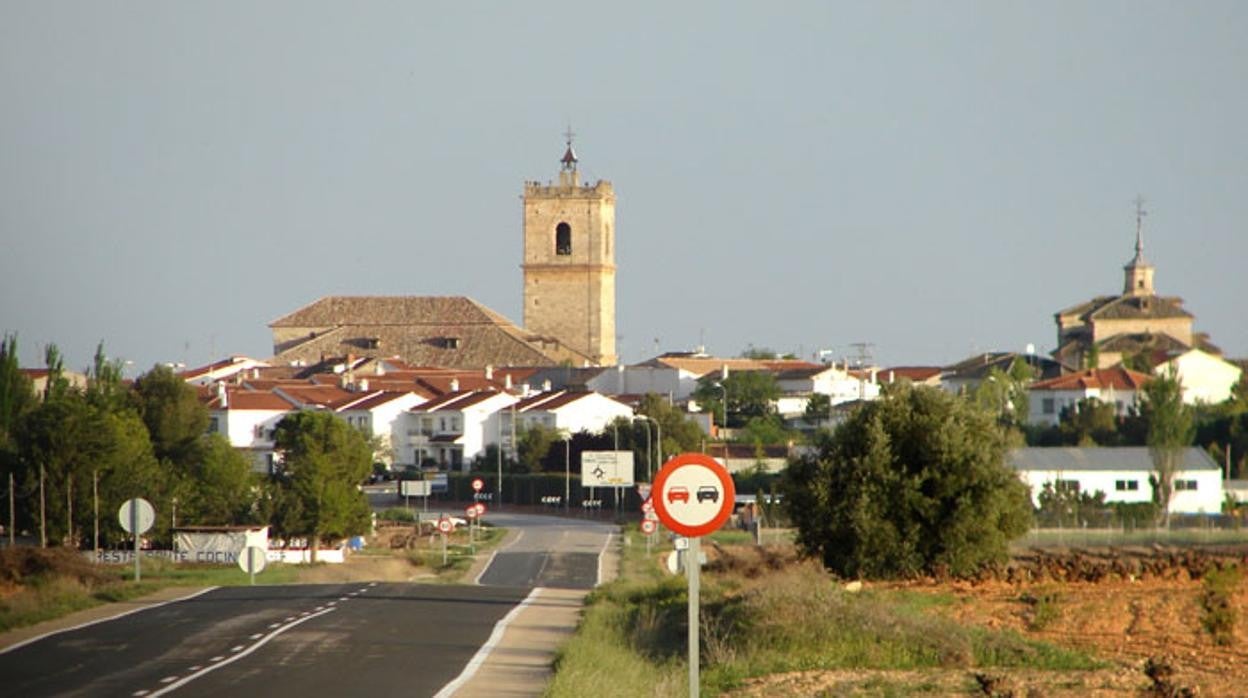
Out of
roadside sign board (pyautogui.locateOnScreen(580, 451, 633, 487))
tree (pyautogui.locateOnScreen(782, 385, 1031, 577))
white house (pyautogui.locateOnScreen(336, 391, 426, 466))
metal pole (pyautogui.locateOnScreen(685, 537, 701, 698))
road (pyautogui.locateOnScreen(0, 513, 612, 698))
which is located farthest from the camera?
white house (pyautogui.locateOnScreen(336, 391, 426, 466))

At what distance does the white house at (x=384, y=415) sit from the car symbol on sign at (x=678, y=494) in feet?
332

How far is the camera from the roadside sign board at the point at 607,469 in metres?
78.6

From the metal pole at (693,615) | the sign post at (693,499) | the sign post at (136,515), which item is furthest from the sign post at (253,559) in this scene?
the sign post at (693,499)

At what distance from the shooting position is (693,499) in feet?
51.9

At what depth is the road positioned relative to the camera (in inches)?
858

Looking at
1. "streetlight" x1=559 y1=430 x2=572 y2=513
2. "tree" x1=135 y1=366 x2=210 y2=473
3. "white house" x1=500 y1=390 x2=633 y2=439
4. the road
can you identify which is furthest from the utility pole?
"white house" x1=500 y1=390 x2=633 y2=439

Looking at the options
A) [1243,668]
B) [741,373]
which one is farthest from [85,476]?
[741,373]

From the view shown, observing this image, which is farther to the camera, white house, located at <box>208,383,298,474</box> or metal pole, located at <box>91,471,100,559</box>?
white house, located at <box>208,383,298,474</box>

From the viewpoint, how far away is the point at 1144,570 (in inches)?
1679

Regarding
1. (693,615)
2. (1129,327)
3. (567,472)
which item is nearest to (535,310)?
(1129,327)

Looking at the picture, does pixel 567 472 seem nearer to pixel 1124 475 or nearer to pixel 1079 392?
pixel 1124 475

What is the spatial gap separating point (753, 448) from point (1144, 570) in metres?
62.3

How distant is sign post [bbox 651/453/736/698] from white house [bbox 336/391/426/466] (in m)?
101

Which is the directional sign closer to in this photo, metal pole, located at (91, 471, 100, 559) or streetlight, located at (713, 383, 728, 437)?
metal pole, located at (91, 471, 100, 559)
